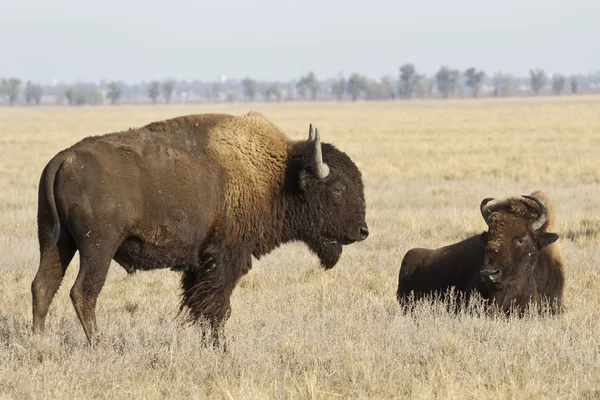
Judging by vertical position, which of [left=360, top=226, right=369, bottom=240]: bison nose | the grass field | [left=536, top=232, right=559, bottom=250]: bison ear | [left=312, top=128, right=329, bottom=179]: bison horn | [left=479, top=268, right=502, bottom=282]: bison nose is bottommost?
the grass field

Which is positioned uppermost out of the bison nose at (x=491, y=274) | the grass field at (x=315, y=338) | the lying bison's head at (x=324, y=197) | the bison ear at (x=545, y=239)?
the lying bison's head at (x=324, y=197)

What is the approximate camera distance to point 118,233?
6.66m

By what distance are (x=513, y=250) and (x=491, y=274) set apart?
36 centimetres

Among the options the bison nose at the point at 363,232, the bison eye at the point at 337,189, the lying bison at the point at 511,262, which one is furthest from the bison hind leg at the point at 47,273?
the lying bison at the point at 511,262

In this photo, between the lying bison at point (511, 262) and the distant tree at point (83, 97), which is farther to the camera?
the distant tree at point (83, 97)

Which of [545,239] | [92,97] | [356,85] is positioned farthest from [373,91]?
[545,239]

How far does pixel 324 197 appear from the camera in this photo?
7.67 meters

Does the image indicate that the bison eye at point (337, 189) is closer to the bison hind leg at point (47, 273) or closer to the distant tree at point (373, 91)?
the bison hind leg at point (47, 273)

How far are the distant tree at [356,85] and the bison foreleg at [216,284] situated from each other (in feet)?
626

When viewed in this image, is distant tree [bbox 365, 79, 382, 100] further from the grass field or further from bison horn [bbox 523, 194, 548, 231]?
bison horn [bbox 523, 194, 548, 231]

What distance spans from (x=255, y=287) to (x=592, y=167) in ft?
54.5

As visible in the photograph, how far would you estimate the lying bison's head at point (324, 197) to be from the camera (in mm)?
7570

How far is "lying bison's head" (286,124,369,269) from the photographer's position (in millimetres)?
7570

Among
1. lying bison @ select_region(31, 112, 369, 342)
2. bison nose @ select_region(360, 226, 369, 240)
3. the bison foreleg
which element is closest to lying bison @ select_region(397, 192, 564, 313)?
bison nose @ select_region(360, 226, 369, 240)
